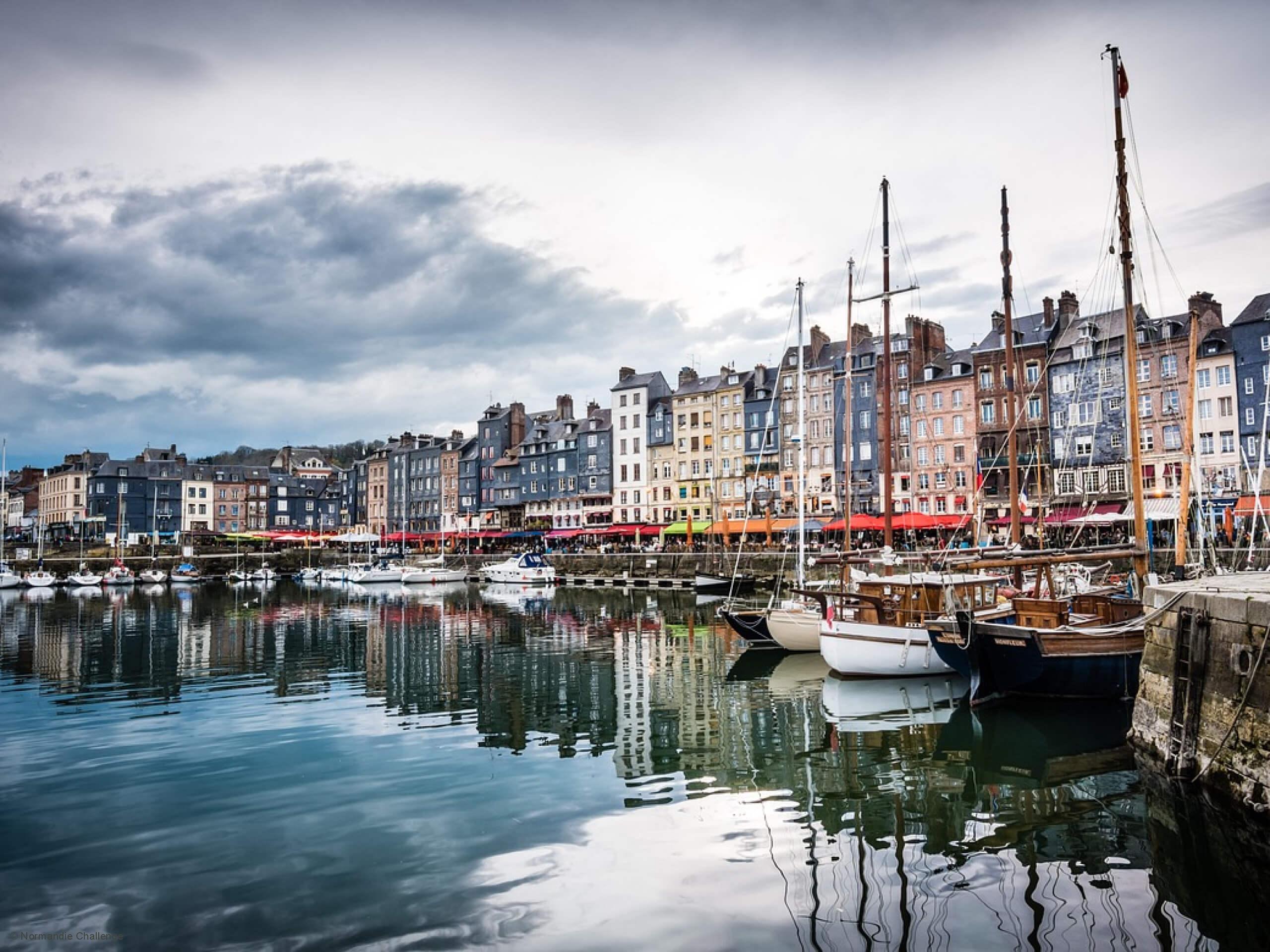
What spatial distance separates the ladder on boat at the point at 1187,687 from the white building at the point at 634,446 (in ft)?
251

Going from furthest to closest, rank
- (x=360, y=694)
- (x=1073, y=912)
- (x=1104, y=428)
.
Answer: (x=1104, y=428) → (x=360, y=694) → (x=1073, y=912)

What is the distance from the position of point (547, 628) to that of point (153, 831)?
28806 millimetres

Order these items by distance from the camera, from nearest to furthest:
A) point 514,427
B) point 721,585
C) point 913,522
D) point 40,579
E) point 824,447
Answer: point 913,522, point 721,585, point 824,447, point 40,579, point 514,427

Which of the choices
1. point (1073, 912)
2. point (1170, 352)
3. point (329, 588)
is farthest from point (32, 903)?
point (329, 588)

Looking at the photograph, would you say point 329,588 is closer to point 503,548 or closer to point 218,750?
point 503,548

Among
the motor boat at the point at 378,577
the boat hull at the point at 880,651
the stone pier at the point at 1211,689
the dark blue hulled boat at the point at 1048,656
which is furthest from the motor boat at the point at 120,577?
the stone pier at the point at 1211,689

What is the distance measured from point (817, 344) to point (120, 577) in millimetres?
71638

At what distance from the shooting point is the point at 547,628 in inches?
1609

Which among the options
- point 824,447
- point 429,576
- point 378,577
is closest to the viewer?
point 824,447

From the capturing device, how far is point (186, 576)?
9006 centimetres

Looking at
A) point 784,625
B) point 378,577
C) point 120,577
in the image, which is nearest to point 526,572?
point 378,577

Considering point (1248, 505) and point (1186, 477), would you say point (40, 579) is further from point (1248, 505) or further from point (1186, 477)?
point (1248, 505)

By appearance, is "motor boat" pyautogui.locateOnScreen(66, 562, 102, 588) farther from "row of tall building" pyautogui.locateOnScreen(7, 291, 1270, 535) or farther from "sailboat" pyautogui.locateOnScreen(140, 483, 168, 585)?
"row of tall building" pyautogui.locateOnScreen(7, 291, 1270, 535)

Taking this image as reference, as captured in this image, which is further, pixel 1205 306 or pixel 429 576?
pixel 429 576
